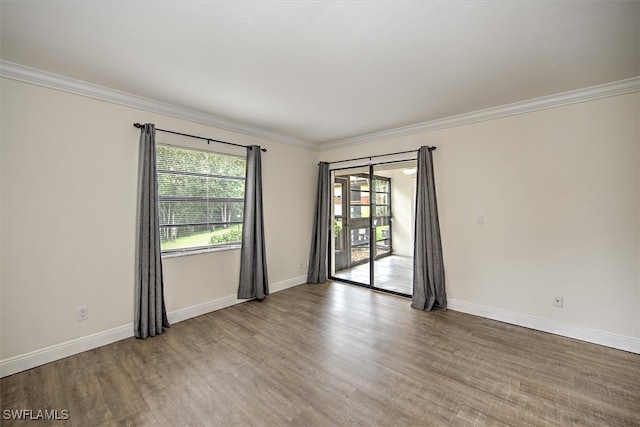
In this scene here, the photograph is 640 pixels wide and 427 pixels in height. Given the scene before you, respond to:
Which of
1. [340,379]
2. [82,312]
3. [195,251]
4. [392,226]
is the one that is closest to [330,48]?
[340,379]

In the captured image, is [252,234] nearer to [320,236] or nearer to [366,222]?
[320,236]

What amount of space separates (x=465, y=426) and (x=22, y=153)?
13.2ft

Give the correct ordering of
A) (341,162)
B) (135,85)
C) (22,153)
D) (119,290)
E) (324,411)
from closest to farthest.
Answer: (324,411) → (22,153) → (135,85) → (119,290) → (341,162)

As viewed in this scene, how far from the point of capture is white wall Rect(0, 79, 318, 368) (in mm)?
2271

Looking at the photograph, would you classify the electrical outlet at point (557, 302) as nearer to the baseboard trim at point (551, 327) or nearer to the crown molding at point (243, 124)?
the baseboard trim at point (551, 327)

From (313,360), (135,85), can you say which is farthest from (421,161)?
(135,85)

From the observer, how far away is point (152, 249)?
9.50ft

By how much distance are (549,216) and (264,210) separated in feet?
12.0

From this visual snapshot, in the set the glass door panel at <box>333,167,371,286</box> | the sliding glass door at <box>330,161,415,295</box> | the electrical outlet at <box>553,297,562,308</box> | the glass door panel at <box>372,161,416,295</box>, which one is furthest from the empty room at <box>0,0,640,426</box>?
the glass door panel at <box>333,167,371,286</box>

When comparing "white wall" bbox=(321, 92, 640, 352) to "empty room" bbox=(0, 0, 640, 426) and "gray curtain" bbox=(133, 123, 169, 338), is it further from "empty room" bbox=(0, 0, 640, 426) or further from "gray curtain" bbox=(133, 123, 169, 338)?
"gray curtain" bbox=(133, 123, 169, 338)

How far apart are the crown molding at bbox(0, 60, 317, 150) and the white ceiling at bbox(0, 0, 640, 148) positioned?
9 cm

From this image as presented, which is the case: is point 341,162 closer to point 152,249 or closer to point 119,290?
point 152,249

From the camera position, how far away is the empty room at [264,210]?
1.81 metres

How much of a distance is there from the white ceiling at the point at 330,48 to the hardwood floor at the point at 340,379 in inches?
102
